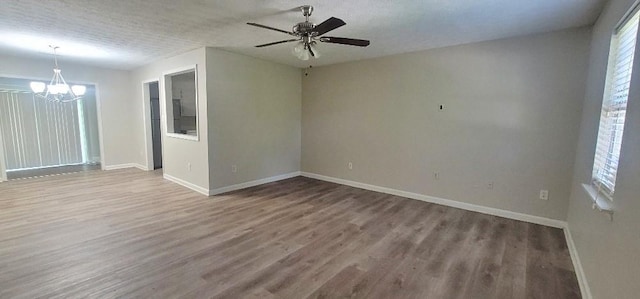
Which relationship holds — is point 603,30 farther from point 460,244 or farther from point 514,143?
point 460,244

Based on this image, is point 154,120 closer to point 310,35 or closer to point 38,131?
point 38,131

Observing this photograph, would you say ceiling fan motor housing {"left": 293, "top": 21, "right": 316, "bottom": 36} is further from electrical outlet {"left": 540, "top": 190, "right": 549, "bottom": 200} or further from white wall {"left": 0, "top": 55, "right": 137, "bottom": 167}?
white wall {"left": 0, "top": 55, "right": 137, "bottom": 167}

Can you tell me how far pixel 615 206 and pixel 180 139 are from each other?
18.3ft

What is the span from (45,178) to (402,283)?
6958 mm

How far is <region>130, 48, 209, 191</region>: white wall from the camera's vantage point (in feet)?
14.4

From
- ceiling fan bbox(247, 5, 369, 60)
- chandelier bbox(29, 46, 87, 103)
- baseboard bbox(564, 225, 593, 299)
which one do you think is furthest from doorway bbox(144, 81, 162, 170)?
baseboard bbox(564, 225, 593, 299)

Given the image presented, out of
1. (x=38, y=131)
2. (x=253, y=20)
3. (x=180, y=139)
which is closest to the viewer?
(x=253, y=20)

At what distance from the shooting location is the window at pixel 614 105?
1897 mm

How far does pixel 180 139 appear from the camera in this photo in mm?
5051

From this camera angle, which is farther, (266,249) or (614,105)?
(266,249)

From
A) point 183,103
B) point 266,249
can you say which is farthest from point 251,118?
point 266,249

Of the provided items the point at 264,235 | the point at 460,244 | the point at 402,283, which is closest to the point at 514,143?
the point at 460,244

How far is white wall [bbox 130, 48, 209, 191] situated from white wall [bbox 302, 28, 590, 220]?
2.36 meters

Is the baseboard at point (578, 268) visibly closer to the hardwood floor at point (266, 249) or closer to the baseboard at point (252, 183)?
the hardwood floor at point (266, 249)
